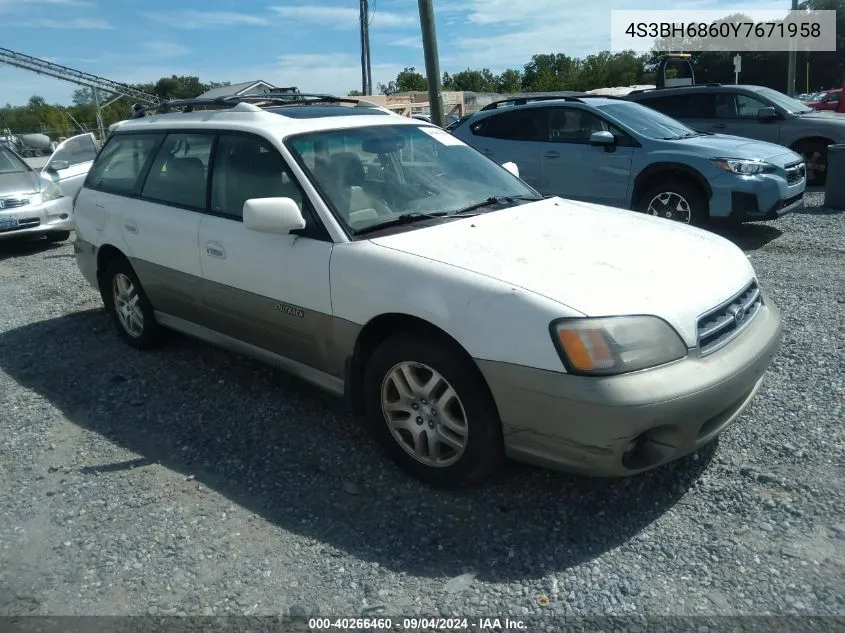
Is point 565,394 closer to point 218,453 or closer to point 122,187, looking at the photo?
point 218,453

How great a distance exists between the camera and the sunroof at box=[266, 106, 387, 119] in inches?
171

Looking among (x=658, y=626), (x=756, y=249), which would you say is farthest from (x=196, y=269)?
(x=756, y=249)

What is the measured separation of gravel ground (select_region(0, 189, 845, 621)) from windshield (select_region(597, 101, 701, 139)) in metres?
A: 4.31

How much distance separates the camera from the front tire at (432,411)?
303 centimetres

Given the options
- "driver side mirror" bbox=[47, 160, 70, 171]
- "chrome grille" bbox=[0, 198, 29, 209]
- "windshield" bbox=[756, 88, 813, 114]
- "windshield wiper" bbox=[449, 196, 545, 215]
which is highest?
"windshield" bbox=[756, 88, 813, 114]

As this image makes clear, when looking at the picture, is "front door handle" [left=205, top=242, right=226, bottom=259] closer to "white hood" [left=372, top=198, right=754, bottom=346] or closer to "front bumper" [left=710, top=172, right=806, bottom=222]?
"white hood" [left=372, top=198, right=754, bottom=346]

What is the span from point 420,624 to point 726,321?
1786 mm

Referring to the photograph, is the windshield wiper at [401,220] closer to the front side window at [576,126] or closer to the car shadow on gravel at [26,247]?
the front side window at [576,126]

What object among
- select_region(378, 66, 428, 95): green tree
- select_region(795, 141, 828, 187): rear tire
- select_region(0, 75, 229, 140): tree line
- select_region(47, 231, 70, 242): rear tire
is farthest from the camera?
→ select_region(378, 66, 428, 95): green tree

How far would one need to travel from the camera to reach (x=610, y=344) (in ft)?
9.01

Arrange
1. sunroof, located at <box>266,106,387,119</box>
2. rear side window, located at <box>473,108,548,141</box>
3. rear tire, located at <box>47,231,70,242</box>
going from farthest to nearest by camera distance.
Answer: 1. rear tire, located at <box>47,231,70,242</box>
2. rear side window, located at <box>473,108,548,141</box>
3. sunroof, located at <box>266,106,387,119</box>

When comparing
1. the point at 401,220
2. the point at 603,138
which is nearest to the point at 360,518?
the point at 401,220

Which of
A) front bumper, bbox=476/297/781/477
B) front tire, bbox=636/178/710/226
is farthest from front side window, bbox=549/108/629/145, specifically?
front bumper, bbox=476/297/781/477

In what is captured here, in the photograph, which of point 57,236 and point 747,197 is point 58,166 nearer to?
point 57,236
